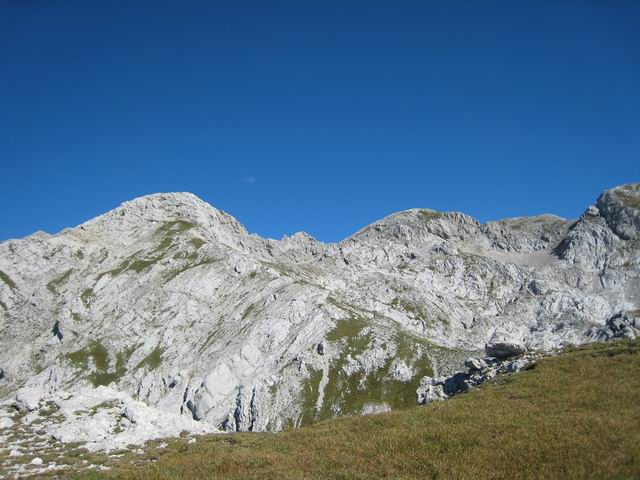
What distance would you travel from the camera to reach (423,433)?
22328 millimetres

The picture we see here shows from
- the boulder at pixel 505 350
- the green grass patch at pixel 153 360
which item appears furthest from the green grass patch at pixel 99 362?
the boulder at pixel 505 350

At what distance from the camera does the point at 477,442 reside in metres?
20.3

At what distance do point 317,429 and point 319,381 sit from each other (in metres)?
99.3

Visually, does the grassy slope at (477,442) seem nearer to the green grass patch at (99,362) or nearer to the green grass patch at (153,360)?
the green grass patch at (153,360)

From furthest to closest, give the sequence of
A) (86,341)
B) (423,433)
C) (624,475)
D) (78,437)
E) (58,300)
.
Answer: (58,300), (86,341), (78,437), (423,433), (624,475)

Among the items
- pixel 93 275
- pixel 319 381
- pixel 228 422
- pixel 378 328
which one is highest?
pixel 93 275

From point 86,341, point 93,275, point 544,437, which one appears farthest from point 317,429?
point 93,275

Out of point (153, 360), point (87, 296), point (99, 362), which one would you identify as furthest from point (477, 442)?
point (87, 296)

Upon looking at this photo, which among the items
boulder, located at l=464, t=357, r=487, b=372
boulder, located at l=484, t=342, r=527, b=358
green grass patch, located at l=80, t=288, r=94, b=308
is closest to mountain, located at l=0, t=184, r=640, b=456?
green grass patch, located at l=80, t=288, r=94, b=308

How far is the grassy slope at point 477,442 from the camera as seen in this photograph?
17.5m

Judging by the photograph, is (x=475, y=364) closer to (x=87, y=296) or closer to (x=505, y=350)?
(x=505, y=350)

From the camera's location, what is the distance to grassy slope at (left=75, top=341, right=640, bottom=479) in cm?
1755

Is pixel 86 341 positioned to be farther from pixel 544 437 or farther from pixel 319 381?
pixel 544 437

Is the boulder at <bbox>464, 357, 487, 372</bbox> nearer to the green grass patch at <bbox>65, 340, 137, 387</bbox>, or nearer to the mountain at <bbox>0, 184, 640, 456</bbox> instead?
the mountain at <bbox>0, 184, 640, 456</bbox>
